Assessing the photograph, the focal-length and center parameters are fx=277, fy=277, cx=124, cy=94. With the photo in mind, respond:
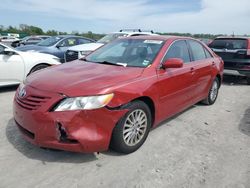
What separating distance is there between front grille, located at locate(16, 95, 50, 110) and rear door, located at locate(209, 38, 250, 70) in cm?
704

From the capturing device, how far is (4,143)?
383 cm

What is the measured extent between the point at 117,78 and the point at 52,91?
821 mm

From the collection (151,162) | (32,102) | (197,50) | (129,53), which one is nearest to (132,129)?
(151,162)

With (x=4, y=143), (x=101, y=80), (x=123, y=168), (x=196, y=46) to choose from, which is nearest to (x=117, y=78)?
(x=101, y=80)

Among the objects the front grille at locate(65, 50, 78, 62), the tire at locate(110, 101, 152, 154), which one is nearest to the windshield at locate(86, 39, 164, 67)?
the tire at locate(110, 101, 152, 154)

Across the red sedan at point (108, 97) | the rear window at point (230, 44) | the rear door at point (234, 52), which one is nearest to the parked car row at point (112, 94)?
the red sedan at point (108, 97)

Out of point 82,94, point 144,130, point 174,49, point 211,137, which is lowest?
point 211,137

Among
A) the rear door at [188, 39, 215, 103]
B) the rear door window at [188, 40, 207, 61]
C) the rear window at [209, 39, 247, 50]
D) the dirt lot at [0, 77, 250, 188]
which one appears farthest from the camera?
the rear window at [209, 39, 247, 50]

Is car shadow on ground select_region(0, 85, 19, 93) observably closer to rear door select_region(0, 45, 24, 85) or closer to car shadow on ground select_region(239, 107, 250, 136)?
rear door select_region(0, 45, 24, 85)

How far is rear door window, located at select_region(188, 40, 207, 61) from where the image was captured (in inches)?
207

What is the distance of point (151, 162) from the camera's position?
136 inches

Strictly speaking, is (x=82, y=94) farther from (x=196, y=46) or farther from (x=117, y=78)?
(x=196, y=46)

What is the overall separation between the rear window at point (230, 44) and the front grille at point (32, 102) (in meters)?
7.42

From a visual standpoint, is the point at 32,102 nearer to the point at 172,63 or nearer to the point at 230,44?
the point at 172,63
